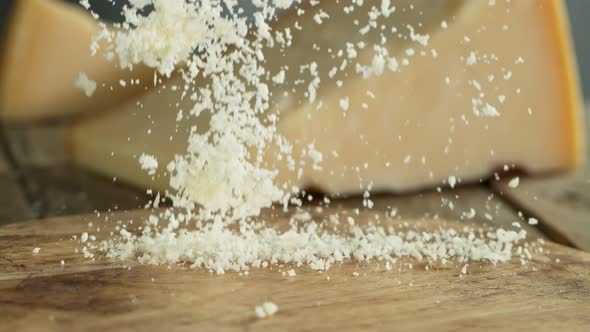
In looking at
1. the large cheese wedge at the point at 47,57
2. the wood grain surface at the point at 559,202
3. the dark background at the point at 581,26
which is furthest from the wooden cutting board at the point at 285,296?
the dark background at the point at 581,26

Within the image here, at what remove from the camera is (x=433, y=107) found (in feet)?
3.22

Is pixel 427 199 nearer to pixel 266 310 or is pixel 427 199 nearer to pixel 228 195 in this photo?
pixel 228 195

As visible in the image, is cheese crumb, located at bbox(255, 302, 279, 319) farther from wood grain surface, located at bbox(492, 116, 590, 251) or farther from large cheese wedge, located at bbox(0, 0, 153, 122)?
large cheese wedge, located at bbox(0, 0, 153, 122)

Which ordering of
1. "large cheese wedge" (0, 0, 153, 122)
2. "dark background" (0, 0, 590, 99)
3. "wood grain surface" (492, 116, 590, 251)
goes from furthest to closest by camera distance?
"dark background" (0, 0, 590, 99), "large cheese wedge" (0, 0, 153, 122), "wood grain surface" (492, 116, 590, 251)

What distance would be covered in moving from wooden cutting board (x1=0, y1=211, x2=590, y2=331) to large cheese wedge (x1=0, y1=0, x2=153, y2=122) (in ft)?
2.13

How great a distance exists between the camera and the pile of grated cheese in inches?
28.2

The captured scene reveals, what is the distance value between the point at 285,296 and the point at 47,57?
0.88 meters

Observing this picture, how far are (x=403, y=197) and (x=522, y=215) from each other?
143 millimetres

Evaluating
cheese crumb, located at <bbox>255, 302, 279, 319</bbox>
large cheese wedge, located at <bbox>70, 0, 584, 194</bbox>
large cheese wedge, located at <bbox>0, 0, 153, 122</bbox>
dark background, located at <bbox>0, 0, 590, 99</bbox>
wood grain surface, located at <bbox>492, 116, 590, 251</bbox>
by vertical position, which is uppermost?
dark background, located at <bbox>0, 0, 590, 99</bbox>

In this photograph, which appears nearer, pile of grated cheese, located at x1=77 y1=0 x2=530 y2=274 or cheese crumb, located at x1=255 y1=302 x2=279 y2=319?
cheese crumb, located at x1=255 y1=302 x2=279 y2=319

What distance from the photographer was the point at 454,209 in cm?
94

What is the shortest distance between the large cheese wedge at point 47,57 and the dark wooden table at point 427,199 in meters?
0.23

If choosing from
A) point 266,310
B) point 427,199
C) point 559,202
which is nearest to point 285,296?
point 266,310

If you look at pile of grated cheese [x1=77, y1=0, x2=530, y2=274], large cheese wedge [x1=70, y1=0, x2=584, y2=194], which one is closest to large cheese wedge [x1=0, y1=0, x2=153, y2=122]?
large cheese wedge [x1=70, y1=0, x2=584, y2=194]
